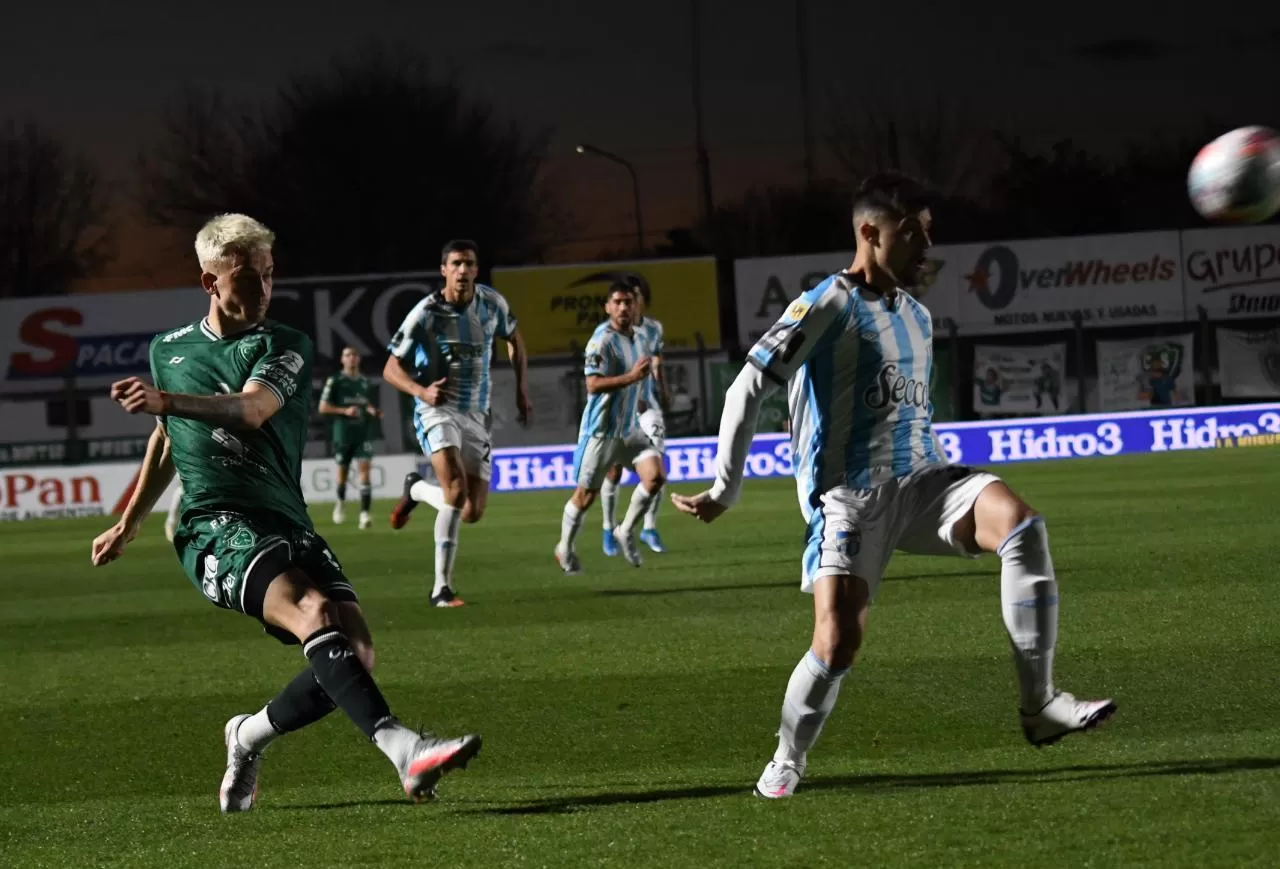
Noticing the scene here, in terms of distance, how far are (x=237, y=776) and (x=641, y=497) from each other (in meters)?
9.40

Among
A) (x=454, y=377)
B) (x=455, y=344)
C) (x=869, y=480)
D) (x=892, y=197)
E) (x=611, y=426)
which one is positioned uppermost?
(x=892, y=197)

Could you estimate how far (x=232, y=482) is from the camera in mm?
5633

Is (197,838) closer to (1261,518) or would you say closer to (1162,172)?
(1261,518)

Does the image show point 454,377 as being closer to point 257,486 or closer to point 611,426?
point 611,426

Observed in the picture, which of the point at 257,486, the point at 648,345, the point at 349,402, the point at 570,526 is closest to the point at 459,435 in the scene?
the point at 570,526

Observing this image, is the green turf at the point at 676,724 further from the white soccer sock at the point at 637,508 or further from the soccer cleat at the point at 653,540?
the soccer cleat at the point at 653,540

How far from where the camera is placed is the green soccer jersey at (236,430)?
18.4 ft

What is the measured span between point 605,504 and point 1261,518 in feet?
19.4

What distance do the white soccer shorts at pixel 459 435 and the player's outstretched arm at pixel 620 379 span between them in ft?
4.09

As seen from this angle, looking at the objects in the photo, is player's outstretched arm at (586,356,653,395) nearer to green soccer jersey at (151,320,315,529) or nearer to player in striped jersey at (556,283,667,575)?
player in striped jersey at (556,283,667,575)

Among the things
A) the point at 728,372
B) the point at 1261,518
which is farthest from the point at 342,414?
the point at 728,372

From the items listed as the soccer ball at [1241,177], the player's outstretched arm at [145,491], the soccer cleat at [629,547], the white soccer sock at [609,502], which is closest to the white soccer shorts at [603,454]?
the soccer cleat at [629,547]

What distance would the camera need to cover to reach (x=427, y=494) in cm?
1349

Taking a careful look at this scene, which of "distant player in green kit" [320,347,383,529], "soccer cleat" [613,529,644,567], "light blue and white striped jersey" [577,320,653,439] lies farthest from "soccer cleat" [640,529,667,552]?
"distant player in green kit" [320,347,383,529]
